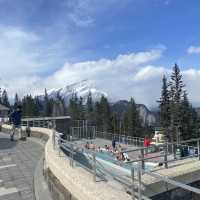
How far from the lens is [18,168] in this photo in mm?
10711

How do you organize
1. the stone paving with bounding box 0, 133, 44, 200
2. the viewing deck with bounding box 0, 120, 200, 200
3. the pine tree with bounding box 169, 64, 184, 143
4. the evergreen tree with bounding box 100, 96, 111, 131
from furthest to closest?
1. the evergreen tree with bounding box 100, 96, 111, 131
2. the pine tree with bounding box 169, 64, 184, 143
3. the stone paving with bounding box 0, 133, 44, 200
4. the viewing deck with bounding box 0, 120, 200, 200

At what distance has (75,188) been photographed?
5531mm

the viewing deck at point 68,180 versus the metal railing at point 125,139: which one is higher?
the viewing deck at point 68,180

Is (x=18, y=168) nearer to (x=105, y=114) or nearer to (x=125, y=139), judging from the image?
(x=125, y=139)

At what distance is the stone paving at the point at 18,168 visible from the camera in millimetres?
7933

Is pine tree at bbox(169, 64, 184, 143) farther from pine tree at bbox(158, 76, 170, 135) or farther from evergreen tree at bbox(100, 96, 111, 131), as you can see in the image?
evergreen tree at bbox(100, 96, 111, 131)

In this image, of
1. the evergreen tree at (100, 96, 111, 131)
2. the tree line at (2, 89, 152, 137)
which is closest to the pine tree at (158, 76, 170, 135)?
the tree line at (2, 89, 152, 137)

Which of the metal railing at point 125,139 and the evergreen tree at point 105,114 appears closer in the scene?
the metal railing at point 125,139

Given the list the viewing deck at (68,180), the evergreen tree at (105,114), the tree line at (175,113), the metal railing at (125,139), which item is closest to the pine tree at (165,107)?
the tree line at (175,113)

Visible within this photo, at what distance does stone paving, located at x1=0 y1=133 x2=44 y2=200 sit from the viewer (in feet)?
26.0

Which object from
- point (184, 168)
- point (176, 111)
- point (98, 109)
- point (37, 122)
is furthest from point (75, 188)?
point (98, 109)

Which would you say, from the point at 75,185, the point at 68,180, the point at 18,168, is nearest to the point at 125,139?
the point at 18,168

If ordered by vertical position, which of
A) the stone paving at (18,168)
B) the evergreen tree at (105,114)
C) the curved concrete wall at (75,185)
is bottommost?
the stone paving at (18,168)

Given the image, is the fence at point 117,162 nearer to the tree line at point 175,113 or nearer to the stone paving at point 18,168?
the stone paving at point 18,168
